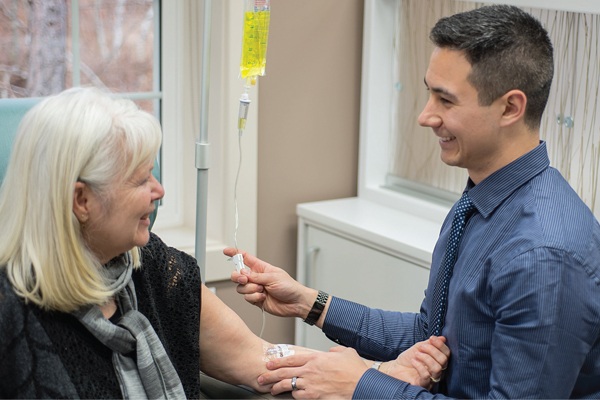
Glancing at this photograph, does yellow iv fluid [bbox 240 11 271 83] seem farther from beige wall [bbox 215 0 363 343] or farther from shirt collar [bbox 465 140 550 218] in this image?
shirt collar [bbox 465 140 550 218]

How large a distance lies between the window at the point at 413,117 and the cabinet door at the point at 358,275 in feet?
0.84

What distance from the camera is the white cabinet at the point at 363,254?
272 cm

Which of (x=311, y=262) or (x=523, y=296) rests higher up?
(x=523, y=296)

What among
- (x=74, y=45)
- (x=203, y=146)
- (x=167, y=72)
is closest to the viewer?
(x=203, y=146)

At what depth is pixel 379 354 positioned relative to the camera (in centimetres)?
213

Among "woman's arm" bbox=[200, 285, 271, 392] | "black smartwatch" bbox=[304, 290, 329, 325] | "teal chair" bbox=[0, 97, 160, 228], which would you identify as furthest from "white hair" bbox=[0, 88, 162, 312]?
"black smartwatch" bbox=[304, 290, 329, 325]

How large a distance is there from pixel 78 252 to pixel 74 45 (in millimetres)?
1366

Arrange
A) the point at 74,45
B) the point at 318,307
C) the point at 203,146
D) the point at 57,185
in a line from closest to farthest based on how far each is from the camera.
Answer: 1. the point at 57,185
2. the point at 318,307
3. the point at 203,146
4. the point at 74,45

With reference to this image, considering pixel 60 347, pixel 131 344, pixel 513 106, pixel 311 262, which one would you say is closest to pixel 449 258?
pixel 513 106

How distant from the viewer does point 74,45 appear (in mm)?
2814

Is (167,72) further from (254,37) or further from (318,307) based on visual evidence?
(318,307)

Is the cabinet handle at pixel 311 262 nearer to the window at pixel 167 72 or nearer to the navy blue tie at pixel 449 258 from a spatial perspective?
the window at pixel 167 72

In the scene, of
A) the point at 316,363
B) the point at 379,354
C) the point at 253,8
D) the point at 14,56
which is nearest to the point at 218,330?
the point at 316,363

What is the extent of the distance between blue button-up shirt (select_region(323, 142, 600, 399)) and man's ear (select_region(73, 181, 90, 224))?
2.08 ft
